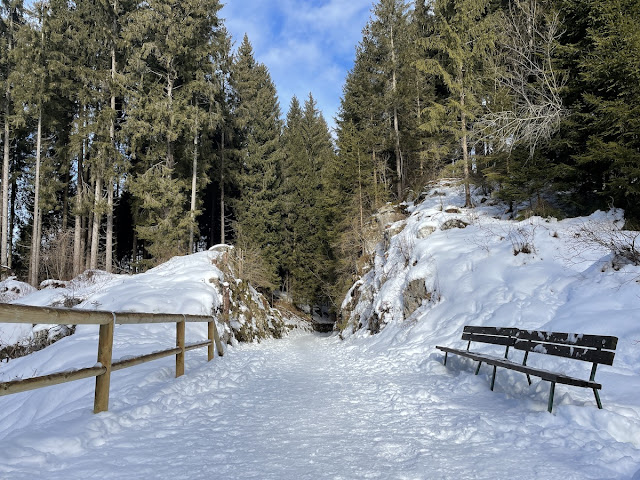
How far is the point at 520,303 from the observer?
8.27 m

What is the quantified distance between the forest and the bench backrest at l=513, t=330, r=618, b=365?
22.1 feet

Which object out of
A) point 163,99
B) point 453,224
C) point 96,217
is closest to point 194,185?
point 163,99

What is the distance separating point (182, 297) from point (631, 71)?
1463 centimetres

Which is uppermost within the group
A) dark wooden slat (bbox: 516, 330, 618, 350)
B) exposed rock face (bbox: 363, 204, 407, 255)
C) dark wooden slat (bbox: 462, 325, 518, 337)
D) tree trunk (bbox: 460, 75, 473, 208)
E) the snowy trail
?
tree trunk (bbox: 460, 75, 473, 208)

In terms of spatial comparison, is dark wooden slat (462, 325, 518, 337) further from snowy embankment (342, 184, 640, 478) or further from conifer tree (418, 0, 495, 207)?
conifer tree (418, 0, 495, 207)

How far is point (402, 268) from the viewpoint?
1462cm

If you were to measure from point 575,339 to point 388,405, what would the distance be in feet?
8.16

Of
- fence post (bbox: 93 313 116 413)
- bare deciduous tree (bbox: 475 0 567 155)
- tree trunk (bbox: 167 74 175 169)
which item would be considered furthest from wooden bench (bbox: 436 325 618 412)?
tree trunk (bbox: 167 74 175 169)

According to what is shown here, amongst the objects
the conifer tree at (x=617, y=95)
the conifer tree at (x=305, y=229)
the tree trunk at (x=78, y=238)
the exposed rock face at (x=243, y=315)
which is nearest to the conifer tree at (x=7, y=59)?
the tree trunk at (x=78, y=238)

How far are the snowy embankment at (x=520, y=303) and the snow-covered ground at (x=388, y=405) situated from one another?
3cm

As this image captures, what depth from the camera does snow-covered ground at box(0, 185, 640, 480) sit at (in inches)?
113

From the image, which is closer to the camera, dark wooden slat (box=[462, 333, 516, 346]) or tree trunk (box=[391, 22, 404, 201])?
dark wooden slat (box=[462, 333, 516, 346])

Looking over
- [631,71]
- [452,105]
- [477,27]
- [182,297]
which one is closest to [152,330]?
[182,297]

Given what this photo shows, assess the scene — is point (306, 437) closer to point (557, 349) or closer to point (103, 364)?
point (103, 364)
